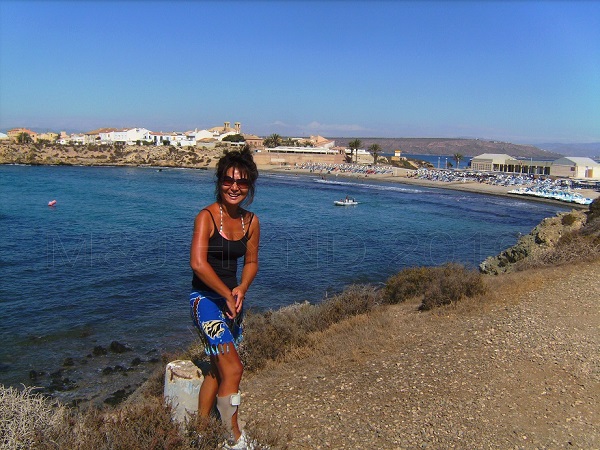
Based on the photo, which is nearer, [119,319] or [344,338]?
[344,338]

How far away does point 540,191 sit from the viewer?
5547 centimetres

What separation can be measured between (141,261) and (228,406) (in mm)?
17009

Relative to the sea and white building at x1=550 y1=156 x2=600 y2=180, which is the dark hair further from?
white building at x1=550 y1=156 x2=600 y2=180

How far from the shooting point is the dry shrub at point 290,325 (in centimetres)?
677

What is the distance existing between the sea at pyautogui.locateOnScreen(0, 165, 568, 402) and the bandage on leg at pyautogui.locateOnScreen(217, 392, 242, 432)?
256 inches

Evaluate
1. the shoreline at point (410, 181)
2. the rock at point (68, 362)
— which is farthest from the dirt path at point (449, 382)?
the shoreline at point (410, 181)

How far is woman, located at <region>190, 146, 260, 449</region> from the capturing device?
3.22 meters

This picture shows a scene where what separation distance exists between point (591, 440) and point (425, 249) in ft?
67.6

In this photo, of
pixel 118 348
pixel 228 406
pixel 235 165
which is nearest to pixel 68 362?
pixel 118 348

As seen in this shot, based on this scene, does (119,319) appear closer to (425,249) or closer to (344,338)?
(344,338)

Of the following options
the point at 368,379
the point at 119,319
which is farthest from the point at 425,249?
the point at 368,379

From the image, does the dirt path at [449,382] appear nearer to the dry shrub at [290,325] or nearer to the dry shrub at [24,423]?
the dry shrub at [290,325]

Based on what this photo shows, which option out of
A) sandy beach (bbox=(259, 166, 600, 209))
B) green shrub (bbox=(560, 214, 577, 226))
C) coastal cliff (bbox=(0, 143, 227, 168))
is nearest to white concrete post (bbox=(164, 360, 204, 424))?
green shrub (bbox=(560, 214, 577, 226))

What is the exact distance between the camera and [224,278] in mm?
3332
